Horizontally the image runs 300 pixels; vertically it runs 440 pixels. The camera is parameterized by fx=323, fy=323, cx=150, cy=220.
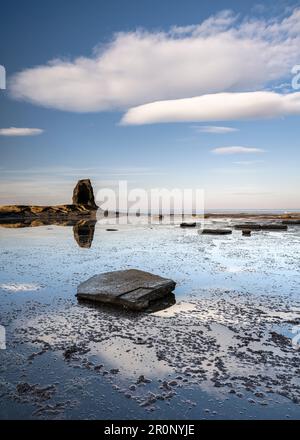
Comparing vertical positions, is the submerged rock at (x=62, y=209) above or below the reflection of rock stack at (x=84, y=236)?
above

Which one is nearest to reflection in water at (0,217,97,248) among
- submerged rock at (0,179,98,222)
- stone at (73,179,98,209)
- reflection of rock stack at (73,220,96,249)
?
reflection of rock stack at (73,220,96,249)

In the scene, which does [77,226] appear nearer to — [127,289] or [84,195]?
[127,289]

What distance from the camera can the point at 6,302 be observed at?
8523 millimetres

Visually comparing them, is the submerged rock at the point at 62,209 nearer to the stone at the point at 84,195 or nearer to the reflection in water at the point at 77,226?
the stone at the point at 84,195

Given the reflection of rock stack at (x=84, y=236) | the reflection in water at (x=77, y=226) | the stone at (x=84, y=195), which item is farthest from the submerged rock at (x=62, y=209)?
the reflection of rock stack at (x=84, y=236)

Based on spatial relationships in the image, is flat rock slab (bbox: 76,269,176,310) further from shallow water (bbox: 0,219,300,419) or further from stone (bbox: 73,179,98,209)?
stone (bbox: 73,179,98,209)

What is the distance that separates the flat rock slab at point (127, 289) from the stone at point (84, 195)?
10360 centimetres

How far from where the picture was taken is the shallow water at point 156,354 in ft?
13.4

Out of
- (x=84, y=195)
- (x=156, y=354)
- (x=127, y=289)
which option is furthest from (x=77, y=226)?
(x=84, y=195)

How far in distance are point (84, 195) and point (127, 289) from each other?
4233 inches

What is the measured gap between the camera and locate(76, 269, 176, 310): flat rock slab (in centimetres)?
812

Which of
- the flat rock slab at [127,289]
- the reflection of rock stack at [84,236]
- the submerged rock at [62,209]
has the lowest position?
the reflection of rock stack at [84,236]
